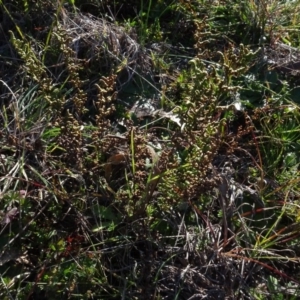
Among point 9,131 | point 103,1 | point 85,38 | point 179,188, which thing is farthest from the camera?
point 103,1

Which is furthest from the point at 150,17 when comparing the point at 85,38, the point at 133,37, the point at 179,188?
the point at 179,188

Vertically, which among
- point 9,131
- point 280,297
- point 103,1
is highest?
point 103,1

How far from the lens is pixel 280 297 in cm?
228

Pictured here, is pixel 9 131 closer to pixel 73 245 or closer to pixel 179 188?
pixel 73 245

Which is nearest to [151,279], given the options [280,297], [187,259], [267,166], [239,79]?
[187,259]

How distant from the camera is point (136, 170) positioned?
2361 mm

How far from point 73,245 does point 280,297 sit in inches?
28.2

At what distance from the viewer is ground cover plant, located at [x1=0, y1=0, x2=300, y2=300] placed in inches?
88.8

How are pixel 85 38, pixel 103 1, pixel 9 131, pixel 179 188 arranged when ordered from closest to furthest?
pixel 179 188 → pixel 9 131 → pixel 85 38 → pixel 103 1

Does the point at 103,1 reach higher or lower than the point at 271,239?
higher

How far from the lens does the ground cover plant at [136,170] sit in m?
2.26

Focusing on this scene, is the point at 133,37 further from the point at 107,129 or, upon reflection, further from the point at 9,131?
the point at 9,131

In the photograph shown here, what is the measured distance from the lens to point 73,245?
7.49 feet

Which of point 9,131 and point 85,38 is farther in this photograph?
point 85,38
